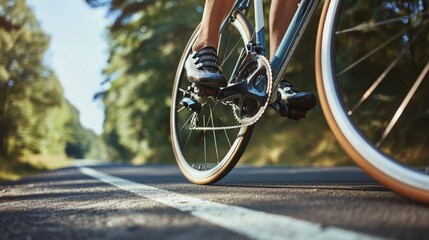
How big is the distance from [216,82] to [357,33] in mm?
6191

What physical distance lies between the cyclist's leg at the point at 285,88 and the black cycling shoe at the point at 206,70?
312 mm

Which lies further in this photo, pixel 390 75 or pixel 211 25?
pixel 390 75

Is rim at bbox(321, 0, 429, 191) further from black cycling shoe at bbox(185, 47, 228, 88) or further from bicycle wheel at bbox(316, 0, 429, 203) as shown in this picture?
bicycle wheel at bbox(316, 0, 429, 203)

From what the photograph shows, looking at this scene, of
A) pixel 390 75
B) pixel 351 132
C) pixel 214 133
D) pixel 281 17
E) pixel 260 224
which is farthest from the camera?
pixel 390 75

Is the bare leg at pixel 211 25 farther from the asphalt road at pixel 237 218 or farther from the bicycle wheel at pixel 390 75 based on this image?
the bicycle wheel at pixel 390 75

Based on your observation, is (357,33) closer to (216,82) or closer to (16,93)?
(216,82)

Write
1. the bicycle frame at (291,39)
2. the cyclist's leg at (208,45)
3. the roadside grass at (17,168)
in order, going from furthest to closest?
the roadside grass at (17,168) → the cyclist's leg at (208,45) → the bicycle frame at (291,39)

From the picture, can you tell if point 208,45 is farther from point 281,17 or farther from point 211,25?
point 281,17

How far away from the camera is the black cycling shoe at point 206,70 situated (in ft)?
7.82

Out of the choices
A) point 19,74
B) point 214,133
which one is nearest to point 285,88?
point 214,133

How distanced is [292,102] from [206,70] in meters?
0.53

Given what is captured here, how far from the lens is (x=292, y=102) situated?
7.27 feet

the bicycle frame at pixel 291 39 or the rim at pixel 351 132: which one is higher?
the bicycle frame at pixel 291 39

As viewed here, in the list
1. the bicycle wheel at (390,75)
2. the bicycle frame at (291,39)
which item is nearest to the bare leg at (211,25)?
the bicycle frame at (291,39)
